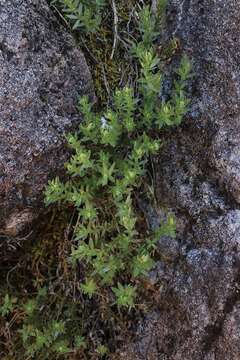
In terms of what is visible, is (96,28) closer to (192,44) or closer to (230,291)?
(192,44)

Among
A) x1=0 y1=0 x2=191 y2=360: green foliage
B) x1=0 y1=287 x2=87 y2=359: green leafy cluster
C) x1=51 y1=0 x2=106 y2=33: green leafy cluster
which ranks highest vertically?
x1=51 y1=0 x2=106 y2=33: green leafy cluster

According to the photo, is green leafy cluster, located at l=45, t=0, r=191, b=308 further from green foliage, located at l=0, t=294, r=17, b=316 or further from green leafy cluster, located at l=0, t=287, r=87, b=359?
green foliage, located at l=0, t=294, r=17, b=316

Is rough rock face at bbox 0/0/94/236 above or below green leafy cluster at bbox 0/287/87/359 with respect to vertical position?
above

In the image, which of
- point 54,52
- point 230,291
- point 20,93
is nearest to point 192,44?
point 54,52

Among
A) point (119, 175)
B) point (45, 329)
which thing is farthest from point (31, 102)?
point (45, 329)

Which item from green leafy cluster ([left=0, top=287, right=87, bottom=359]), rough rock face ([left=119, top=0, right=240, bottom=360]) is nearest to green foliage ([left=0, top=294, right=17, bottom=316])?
green leafy cluster ([left=0, top=287, right=87, bottom=359])

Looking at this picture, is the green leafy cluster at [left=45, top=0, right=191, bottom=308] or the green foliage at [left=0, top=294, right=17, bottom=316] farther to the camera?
the green foliage at [left=0, top=294, right=17, bottom=316]

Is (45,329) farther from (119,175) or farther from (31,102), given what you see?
(31,102)

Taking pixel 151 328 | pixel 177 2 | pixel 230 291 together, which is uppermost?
pixel 177 2
